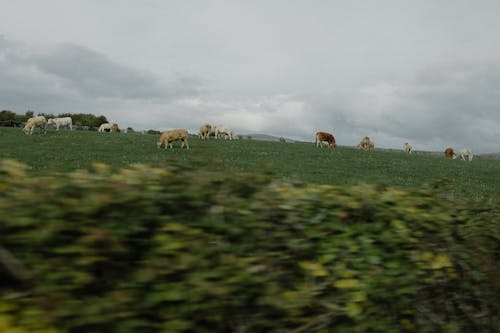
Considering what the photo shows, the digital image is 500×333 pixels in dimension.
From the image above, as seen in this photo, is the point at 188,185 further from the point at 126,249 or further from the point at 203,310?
the point at 203,310

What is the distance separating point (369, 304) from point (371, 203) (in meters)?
0.71

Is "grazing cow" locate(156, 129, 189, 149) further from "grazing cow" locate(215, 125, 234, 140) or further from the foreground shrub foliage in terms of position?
the foreground shrub foliage

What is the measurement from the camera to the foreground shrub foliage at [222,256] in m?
1.63

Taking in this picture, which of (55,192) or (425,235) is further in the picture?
(425,235)

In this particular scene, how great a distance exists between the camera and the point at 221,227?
2.10 m

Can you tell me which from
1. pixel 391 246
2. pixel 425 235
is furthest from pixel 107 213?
pixel 425 235

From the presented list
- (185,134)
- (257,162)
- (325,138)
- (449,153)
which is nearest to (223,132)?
(325,138)

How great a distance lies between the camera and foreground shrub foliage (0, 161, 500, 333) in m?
1.63

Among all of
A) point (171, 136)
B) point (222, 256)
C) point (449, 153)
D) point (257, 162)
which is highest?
point (449, 153)

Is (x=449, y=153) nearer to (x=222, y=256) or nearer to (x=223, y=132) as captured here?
(x=223, y=132)

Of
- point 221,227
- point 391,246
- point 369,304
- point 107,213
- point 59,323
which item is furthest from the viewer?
point 391,246

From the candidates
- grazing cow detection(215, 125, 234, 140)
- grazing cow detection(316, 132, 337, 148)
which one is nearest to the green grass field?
grazing cow detection(316, 132, 337, 148)

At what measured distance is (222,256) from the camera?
6.47 ft

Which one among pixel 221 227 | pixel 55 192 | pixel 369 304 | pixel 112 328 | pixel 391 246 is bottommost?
pixel 369 304
